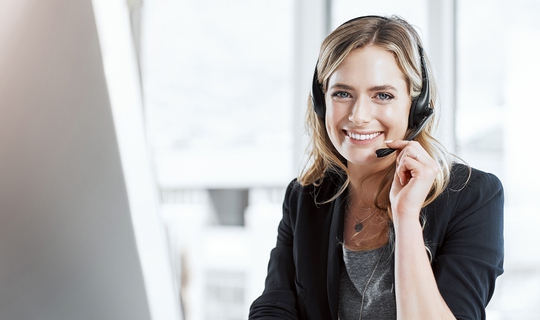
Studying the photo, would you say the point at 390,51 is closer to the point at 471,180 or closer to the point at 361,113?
the point at 361,113

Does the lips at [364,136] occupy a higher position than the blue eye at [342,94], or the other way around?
the blue eye at [342,94]

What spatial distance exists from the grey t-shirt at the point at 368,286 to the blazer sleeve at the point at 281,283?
0.39ft

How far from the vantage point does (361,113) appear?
90 cm

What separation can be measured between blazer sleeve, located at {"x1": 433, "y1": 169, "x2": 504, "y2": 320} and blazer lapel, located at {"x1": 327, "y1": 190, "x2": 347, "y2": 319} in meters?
0.20

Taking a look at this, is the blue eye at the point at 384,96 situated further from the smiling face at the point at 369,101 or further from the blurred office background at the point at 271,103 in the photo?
the blurred office background at the point at 271,103

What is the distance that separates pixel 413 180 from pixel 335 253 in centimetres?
28

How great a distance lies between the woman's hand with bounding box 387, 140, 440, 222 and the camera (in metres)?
0.81

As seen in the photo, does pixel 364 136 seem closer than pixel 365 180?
Yes

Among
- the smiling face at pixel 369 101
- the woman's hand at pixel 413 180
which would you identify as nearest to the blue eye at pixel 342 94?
the smiling face at pixel 369 101

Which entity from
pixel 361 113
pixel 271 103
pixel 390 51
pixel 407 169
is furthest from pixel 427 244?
pixel 271 103

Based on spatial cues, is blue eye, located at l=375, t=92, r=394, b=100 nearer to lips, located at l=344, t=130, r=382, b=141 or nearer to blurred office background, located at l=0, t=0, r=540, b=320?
lips, located at l=344, t=130, r=382, b=141

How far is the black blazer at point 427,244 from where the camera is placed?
2.79ft

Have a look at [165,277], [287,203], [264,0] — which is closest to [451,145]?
[287,203]

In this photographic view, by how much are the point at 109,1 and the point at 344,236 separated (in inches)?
30.7
